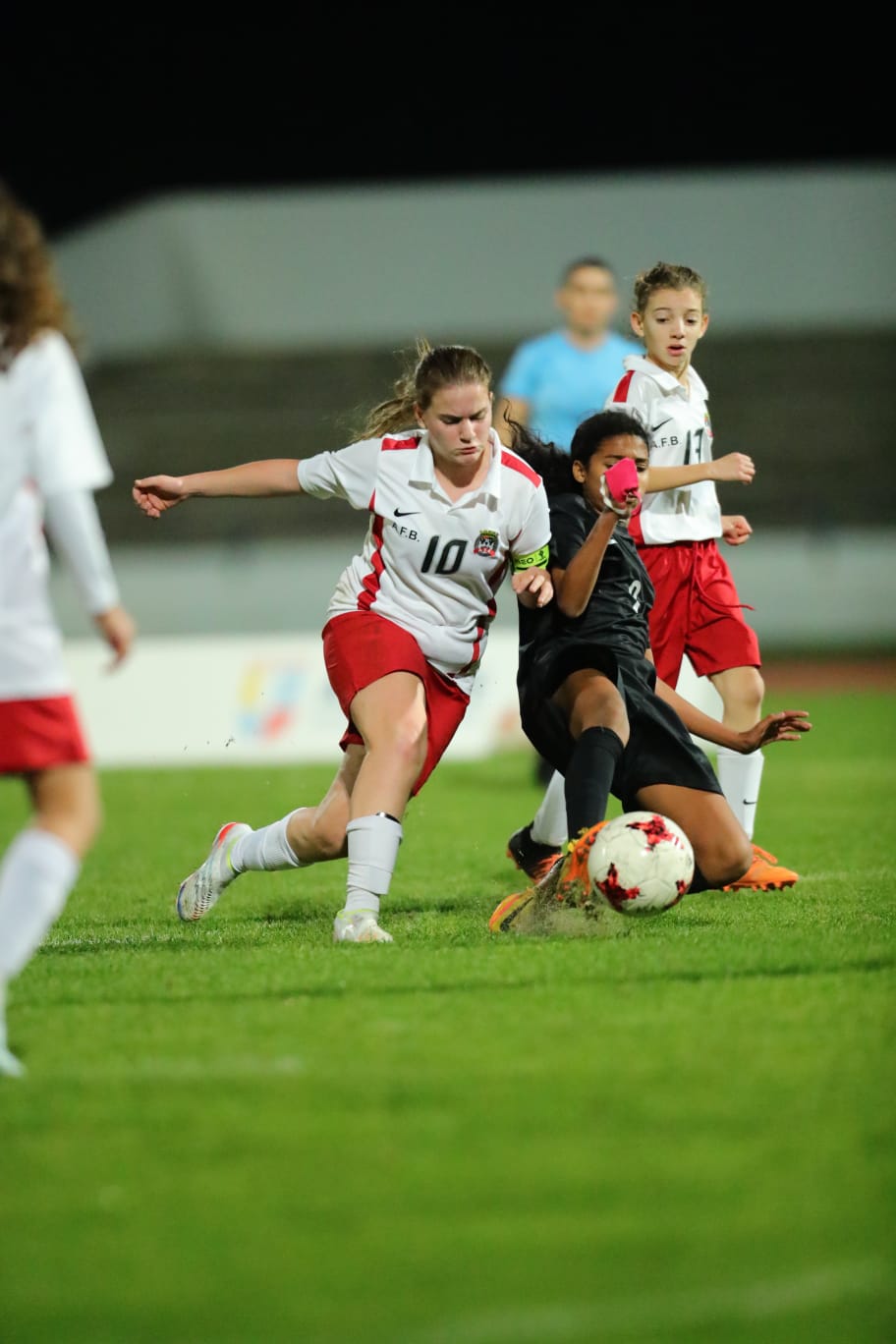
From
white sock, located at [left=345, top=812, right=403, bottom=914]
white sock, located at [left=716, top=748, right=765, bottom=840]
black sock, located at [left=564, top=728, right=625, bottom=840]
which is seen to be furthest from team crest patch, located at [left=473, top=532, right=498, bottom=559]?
white sock, located at [left=716, top=748, right=765, bottom=840]

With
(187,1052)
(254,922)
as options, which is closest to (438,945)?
(254,922)

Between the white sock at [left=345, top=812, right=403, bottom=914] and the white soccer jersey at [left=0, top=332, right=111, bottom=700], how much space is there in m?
1.76

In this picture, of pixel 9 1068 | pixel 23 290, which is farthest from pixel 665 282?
pixel 9 1068

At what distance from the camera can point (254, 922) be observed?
19.5ft

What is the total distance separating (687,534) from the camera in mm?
6473

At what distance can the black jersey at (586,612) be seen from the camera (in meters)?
5.74

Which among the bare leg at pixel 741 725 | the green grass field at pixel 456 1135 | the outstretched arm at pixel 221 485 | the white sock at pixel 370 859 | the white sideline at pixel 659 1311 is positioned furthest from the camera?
the bare leg at pixel 741 725

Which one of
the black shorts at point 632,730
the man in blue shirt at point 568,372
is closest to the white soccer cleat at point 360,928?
the black shorts at point 632,730

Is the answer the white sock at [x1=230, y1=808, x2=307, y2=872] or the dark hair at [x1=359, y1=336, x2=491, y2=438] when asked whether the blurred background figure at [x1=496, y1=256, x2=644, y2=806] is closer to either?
the dark hair at [x1=359, y1=336, x2=491, y2=438]

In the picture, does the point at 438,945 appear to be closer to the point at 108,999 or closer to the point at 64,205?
the point at 108,999

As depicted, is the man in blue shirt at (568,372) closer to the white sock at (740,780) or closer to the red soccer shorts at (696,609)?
the red soccer shorts at (696,609)

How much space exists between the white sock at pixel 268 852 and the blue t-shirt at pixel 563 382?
340 centimetres

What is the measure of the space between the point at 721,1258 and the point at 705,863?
3165mm

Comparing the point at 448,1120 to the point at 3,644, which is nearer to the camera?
the point at 448,1120
